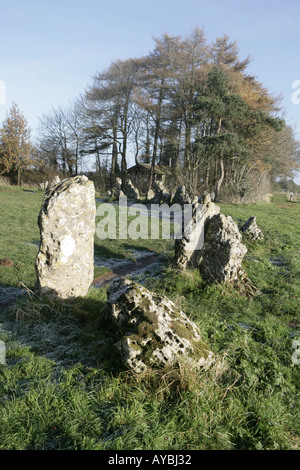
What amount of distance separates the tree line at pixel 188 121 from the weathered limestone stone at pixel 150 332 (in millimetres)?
22231

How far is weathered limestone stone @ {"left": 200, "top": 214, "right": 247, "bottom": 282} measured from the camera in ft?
27.4

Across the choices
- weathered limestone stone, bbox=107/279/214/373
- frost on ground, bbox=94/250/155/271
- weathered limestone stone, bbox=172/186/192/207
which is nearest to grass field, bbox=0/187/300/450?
weathered limestone stone, bbox=107/279/214/373

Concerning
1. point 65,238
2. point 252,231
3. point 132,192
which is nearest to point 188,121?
point 132,192

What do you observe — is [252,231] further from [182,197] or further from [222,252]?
[182,197]

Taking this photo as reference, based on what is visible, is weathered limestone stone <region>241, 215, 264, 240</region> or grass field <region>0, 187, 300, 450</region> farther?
weathered limestone stone <region>241, 215, 264, 240</region>

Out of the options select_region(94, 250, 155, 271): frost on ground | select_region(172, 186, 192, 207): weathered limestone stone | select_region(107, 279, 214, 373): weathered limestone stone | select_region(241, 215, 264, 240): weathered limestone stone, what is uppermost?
select_region(172, 186, 192, 207): weathered limestone stone

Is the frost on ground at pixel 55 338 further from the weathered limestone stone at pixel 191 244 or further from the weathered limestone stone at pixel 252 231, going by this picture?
the weathered limestone stone at pixel 252 231

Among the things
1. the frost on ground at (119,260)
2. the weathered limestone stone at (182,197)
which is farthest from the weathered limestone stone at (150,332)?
the weathered limestone stone at (182,197)

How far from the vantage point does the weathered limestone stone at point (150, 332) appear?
12.6ft

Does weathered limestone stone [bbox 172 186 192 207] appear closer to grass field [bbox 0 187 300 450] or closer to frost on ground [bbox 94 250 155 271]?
frost on ground [bbox 94 250 155 271]

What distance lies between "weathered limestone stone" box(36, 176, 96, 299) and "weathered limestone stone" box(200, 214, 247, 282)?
3.76 meters

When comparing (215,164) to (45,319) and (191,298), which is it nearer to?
(191,298)

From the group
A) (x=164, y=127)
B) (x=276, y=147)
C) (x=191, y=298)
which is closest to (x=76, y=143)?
(x=164, y=127)

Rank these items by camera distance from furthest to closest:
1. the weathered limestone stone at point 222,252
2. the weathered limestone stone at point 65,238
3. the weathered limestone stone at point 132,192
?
1. the weathered limestone stone at point 132,192
2. the weathered limestone stone at point 222,252
3. the weathered limestone stone at point 65,238
